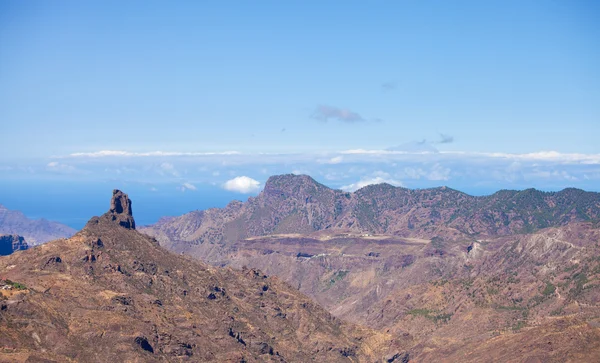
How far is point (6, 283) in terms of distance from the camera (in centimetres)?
19112

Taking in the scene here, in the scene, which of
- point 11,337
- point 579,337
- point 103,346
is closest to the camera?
point 11,337

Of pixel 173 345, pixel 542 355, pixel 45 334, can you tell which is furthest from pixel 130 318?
pixel 542 355

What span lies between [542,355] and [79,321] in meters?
117

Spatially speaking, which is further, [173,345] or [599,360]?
[173,345]

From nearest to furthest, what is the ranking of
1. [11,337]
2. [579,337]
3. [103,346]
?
[11,337]
[103,346]
[579,337]

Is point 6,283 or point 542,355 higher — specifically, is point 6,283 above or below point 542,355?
above

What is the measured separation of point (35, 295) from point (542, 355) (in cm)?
12897

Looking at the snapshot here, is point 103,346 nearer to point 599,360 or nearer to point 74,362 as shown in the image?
point 74,362

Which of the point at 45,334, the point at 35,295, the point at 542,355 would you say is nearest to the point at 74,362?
the point at 45,334

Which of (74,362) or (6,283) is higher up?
(6,283)

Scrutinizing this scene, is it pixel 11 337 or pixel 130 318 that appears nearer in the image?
pixel 11 337

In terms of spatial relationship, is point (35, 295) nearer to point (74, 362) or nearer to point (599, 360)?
point (74, 362)

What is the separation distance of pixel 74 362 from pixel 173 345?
32.3 metres

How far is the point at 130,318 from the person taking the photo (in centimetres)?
19912
